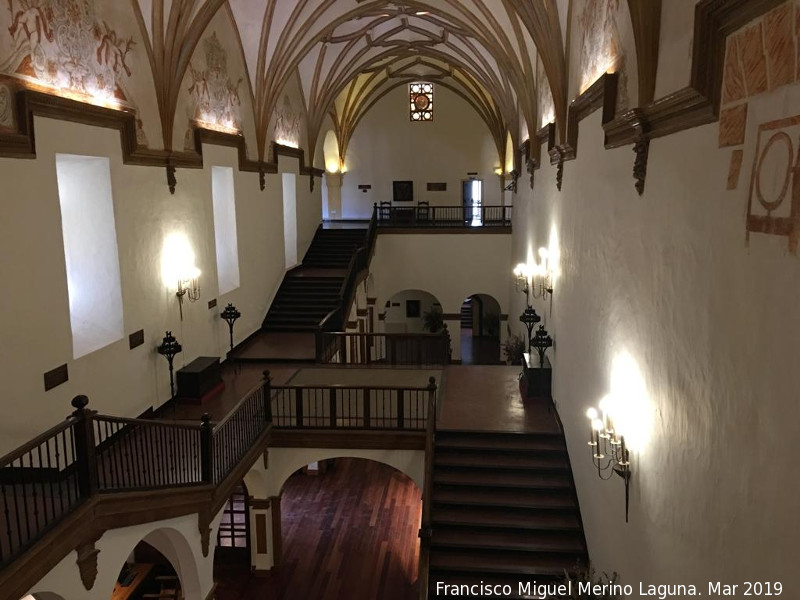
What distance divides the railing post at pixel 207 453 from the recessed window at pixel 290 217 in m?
11.3

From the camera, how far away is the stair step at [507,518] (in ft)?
29.5

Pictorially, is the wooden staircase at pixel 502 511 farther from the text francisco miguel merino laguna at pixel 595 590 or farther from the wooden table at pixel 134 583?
the wooden table at pixel 134 583

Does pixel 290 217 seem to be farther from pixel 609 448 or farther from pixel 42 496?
pixel 609 448

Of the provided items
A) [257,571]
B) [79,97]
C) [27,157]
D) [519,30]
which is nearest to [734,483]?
[27,157]

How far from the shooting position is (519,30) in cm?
1333

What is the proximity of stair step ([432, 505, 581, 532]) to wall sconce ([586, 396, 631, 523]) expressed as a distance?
1.92 metres

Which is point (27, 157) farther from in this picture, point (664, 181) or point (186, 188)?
point (664, 181)

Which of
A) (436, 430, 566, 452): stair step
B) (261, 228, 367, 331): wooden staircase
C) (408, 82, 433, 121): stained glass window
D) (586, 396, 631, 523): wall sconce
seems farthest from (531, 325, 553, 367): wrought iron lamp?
(408, 82, 433, 121): stained glass window

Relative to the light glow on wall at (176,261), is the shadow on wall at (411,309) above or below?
below

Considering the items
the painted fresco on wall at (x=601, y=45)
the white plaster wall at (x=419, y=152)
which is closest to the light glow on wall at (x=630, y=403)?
the painted fresco on wall at (x=601, y=45)

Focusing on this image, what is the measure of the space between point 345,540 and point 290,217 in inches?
401

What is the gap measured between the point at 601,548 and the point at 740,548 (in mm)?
4201

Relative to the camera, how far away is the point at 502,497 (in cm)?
953

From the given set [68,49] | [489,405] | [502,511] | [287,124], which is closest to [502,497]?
[502,511]
